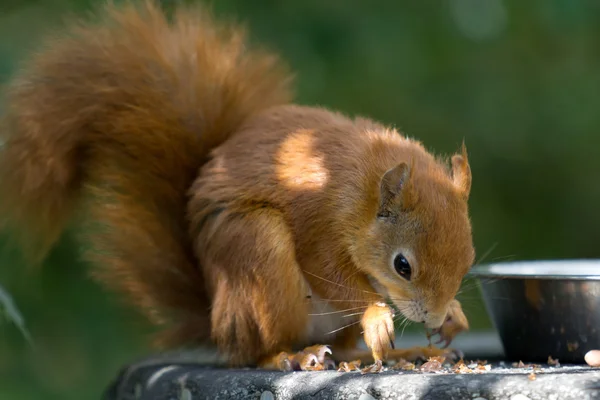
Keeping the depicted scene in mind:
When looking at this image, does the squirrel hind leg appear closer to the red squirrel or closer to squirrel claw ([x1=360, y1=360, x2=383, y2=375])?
the red squirrel

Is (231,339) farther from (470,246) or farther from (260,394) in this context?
(470,246)

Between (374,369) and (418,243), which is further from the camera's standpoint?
(418,243)

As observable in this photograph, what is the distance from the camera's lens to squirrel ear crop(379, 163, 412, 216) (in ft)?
5.85

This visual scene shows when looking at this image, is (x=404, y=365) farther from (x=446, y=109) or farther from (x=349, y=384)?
(x=446, y=109)

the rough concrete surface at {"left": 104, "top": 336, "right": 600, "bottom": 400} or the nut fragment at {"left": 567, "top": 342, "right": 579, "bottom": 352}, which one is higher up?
the rough concrete surface at {"left": 104, "top": 336, "right": 600, "bottom": 400}

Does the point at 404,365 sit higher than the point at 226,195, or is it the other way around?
the point at 226,195

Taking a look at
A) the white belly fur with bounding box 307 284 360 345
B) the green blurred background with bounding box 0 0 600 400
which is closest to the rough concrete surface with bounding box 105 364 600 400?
the white belly fur with bounding box 307 284 360 345

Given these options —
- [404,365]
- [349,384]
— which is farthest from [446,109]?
[349,384]

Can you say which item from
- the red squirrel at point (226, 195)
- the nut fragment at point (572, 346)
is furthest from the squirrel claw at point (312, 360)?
the nut fragment at point (572, 346)

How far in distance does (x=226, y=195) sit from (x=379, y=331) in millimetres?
423

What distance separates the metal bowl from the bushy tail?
2.21ft

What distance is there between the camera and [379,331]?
5.67 feet

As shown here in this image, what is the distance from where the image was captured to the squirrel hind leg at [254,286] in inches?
71.1

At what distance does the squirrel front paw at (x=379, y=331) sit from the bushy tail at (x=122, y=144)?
0.50 meters
